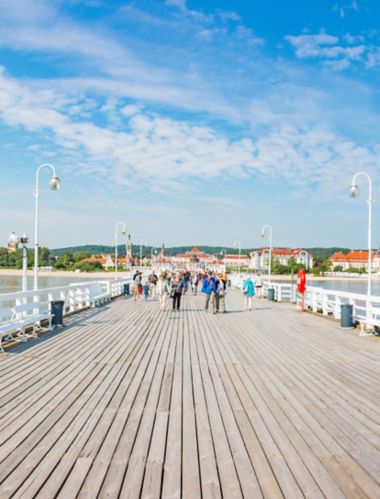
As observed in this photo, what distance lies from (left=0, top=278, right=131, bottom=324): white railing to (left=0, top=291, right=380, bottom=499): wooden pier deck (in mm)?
1228

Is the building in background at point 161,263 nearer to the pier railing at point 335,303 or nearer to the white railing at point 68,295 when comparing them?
the white railing at point 68,295

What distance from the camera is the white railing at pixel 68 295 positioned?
404 inches

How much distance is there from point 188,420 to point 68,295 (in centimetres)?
1245

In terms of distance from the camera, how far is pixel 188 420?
16.3 ft

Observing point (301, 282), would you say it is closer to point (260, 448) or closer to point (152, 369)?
point (152, 369)

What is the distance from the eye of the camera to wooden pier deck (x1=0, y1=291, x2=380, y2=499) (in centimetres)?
354

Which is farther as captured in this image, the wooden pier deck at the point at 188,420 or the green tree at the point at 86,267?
the green tree at the point at 86,267

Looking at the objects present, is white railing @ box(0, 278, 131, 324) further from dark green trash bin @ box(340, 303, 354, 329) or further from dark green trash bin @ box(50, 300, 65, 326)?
dark green trash bin @ box(340, 303, 354, 329)

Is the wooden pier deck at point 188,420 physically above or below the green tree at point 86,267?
above

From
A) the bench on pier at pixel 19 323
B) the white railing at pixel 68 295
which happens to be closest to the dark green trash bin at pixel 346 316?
the bench on pier at pixel 19 323

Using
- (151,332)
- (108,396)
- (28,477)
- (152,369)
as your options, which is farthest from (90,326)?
(28,477)

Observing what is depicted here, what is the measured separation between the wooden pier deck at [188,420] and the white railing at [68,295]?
1228 millimetres

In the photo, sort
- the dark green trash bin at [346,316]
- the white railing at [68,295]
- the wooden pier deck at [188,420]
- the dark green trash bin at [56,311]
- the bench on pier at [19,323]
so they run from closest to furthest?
the wooden pier deck at [188,420]
the bench on pier at [19,323]
the white railing at [68,295]
the dark green trash bin at [56,311]
the dark green trash bin at [346,316]

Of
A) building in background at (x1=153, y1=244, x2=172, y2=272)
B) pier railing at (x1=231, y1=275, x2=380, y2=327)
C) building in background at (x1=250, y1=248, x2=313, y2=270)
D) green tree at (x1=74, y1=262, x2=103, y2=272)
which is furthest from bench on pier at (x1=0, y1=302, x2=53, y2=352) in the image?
building in background at (x1=250, y1=248, x2=313, y2=270)
